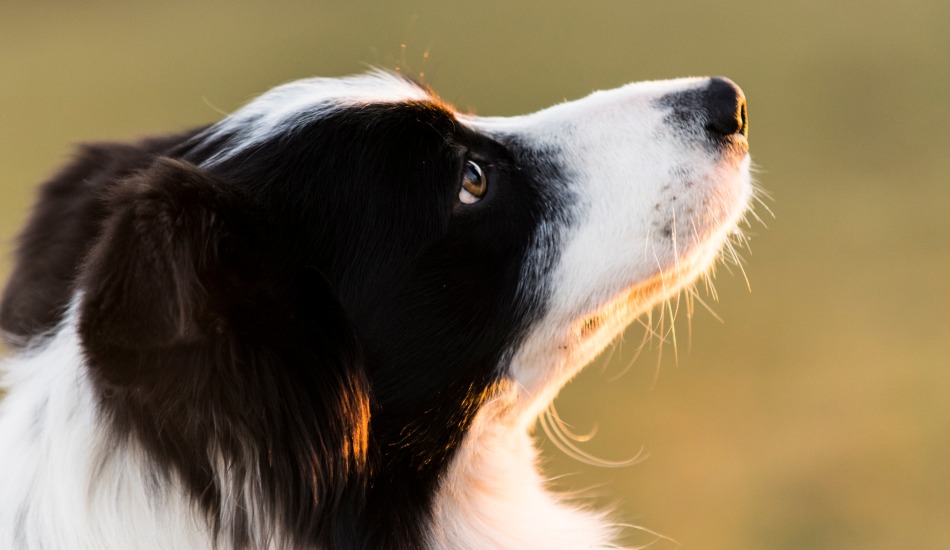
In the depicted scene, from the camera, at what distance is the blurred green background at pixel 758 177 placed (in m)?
4.70

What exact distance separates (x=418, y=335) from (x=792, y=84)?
690 cm

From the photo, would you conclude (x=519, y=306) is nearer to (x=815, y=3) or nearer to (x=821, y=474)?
(x=821, y=474)

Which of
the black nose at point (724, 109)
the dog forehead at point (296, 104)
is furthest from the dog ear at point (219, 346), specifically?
the black nose at point (724, 109)

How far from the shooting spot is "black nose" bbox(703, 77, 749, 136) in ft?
7.68

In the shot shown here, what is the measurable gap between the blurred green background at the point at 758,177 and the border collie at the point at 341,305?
28.7 inches

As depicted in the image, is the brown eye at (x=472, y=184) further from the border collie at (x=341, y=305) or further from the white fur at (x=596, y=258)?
the white fur at (x=596, y=258)

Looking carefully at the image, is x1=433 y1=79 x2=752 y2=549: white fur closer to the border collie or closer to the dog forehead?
the border collie

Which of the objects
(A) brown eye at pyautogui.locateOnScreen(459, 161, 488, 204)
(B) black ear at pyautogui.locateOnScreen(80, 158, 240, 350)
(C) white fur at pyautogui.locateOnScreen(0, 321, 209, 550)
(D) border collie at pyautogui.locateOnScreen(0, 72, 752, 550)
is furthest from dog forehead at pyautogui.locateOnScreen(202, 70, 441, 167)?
(C) white fur at pyautogui.locateOnScreen(0, 321, 209, 550)

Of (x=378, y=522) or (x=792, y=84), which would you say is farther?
(x=792, y=84)

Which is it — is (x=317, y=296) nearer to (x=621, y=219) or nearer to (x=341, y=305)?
(x=341, y=305)

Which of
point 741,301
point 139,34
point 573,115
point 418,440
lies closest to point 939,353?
point 741,301

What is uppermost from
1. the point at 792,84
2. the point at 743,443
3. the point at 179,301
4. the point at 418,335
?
the point at 179,301

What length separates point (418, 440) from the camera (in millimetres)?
2082

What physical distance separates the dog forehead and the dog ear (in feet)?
0.77
